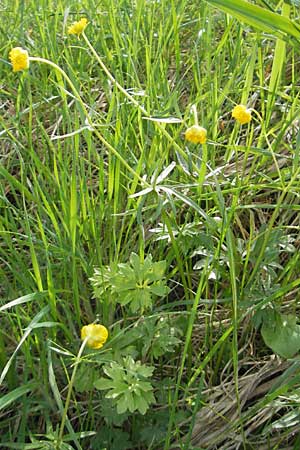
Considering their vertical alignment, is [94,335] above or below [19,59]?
below

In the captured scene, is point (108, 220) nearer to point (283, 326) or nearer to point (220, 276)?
point (220, 276)

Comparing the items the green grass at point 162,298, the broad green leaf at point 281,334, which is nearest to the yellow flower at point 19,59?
the green grass at point 162,298

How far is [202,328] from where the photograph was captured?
1112 mm

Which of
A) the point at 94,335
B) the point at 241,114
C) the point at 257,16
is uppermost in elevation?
the point at 257,16

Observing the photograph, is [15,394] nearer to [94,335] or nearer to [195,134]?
[94,335]

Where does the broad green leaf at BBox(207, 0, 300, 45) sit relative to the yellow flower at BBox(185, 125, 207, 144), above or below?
above

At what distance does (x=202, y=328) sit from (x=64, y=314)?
0.79 ft

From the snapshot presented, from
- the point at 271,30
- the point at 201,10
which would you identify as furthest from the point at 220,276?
the point at 201,10

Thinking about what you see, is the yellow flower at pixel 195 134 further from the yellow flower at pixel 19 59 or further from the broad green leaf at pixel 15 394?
the broad green leaf at pixel 15 394

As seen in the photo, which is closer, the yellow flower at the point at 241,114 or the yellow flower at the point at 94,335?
the yellow flower at the point at 94,335

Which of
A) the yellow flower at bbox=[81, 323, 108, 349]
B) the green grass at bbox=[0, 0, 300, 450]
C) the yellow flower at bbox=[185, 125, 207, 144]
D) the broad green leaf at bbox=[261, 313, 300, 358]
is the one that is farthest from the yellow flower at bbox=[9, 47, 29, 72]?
the broad green leaf at bbox=[261, 313, 300, 358]

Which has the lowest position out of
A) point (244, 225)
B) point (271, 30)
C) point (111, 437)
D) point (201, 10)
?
point (111, 437)

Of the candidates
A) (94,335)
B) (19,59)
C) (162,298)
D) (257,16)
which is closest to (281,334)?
(162,298)

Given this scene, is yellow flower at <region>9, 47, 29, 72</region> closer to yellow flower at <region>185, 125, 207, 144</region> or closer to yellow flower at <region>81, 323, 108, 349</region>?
yellow flower at <region>185, 125, 207, 144</region>
